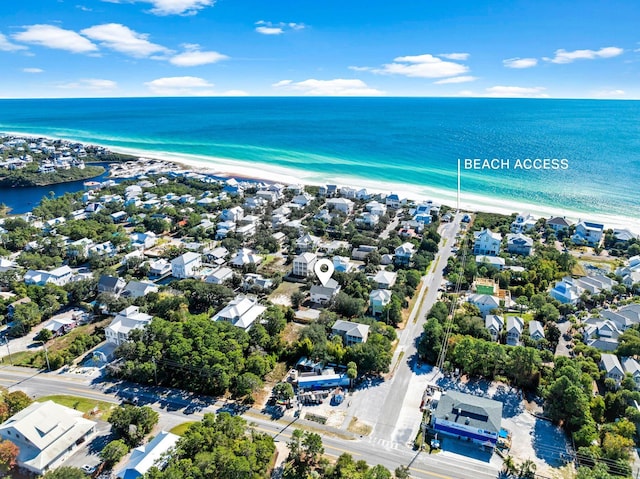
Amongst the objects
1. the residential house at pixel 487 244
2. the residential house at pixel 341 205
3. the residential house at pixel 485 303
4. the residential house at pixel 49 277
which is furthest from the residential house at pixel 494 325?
the residential house at pixel 49 277

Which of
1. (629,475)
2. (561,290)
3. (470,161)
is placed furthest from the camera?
(470,161)

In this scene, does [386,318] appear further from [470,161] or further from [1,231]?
[470,161]

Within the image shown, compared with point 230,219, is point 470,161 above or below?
above

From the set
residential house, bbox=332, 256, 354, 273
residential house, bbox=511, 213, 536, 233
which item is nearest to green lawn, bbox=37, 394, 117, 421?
residential house, bbox=332, 256, 354, 273

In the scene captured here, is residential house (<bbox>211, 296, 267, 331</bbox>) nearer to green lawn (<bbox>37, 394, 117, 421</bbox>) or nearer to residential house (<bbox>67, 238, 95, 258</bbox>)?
green lawn (<bbox>37, 394, 117, 421</bbox>)

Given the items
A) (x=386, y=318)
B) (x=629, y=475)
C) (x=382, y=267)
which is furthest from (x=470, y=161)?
(x=629, y=475)

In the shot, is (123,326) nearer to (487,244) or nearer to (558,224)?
(487,244)
